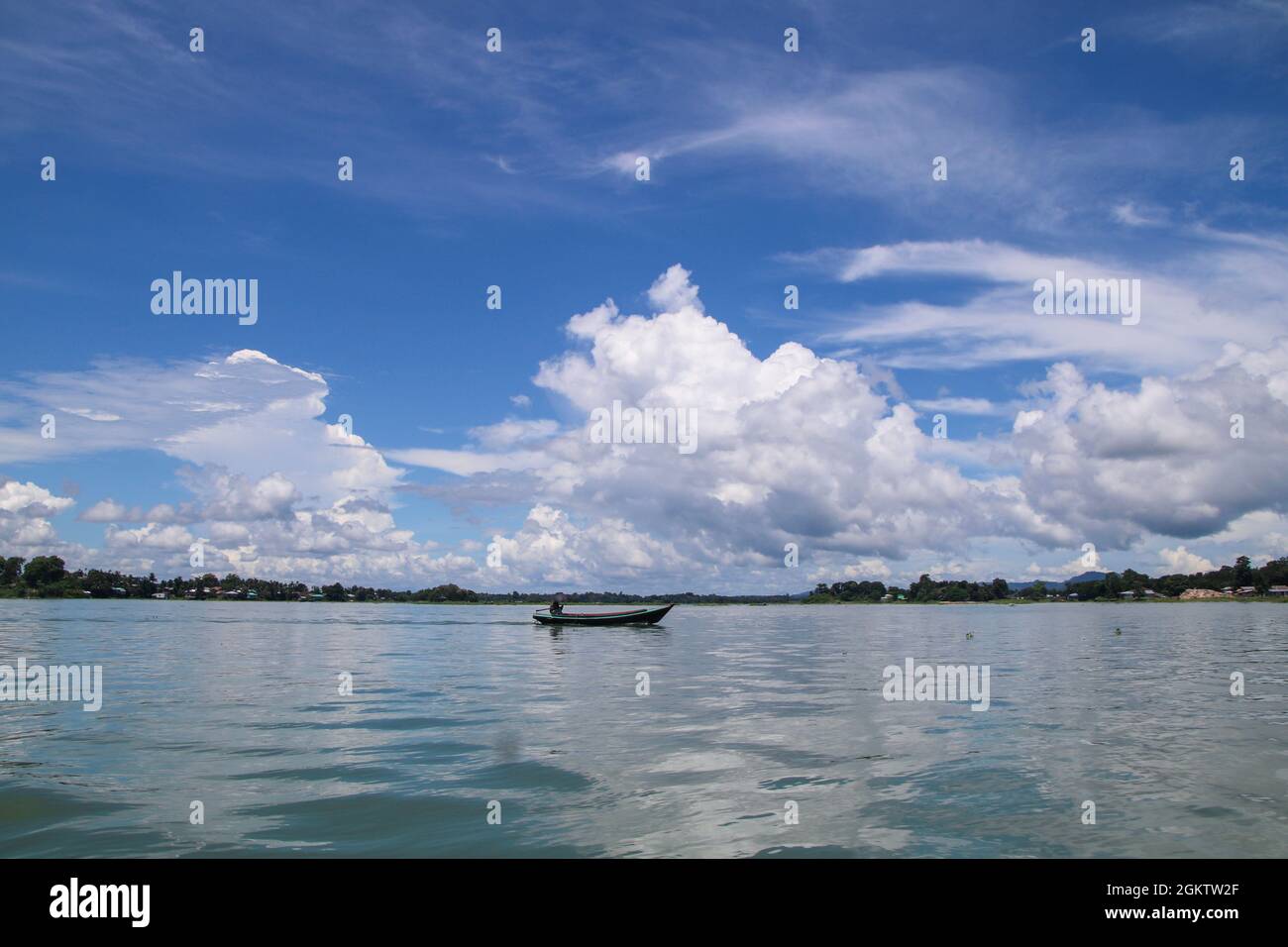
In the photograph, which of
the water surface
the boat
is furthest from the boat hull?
the water surface

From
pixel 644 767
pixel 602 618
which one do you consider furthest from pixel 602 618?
pixel 644 767

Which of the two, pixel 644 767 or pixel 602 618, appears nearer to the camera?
pixel 644 767

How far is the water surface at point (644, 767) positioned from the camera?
51.5ft

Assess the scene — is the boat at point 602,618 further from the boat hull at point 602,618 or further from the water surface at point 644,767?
the water surface at point 644,767

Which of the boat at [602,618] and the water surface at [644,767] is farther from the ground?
the water surface at [644,767]

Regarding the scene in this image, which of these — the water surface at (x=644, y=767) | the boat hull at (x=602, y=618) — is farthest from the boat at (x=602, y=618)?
the water surface at (x=644, y=767)

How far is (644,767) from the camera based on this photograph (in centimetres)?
2133

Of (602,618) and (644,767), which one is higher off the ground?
(644,767)

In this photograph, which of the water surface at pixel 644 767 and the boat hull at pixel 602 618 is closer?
the water surface at pixel 644 767

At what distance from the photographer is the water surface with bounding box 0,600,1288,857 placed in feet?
51.5

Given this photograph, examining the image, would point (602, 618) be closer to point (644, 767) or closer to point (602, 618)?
point (602, 618)

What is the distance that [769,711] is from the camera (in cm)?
3083

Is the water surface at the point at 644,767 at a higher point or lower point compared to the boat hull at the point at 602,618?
higher
